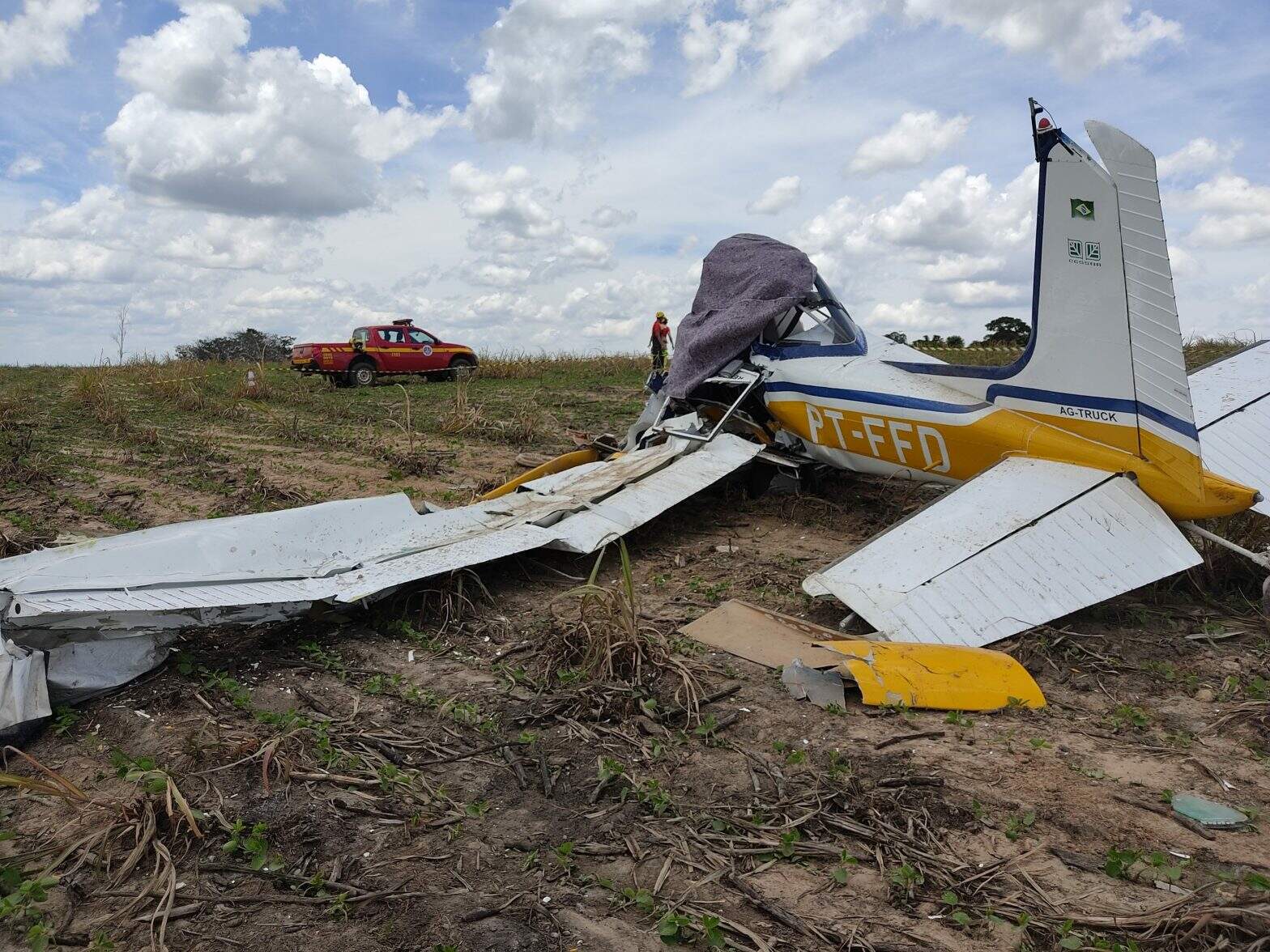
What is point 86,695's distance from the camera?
3.93m

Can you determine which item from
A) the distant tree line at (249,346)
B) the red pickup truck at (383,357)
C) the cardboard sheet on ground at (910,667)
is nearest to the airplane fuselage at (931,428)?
the cardboard sheet on ground at (910,667)

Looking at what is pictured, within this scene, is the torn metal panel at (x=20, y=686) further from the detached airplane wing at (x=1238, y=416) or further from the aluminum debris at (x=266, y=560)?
the detached airplane wing at (x=1238, y=416)

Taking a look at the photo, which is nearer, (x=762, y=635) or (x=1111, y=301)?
(x=762, y=635)

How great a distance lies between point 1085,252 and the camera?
15.6ft

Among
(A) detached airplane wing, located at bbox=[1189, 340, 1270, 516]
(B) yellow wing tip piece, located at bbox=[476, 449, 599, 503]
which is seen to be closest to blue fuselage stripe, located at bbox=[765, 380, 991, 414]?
(A) detached airplane wing, located at bbox=[1189, 340, 1270, 516]

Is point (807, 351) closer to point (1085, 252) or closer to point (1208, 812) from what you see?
point (1085, 252)

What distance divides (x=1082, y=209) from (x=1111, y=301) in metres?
0.53

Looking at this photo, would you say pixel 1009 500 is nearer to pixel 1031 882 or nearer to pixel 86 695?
pixel 1031 882

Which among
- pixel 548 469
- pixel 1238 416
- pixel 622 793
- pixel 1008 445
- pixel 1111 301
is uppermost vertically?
pixel 1111 301

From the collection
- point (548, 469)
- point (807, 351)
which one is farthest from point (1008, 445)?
point (548, 469)

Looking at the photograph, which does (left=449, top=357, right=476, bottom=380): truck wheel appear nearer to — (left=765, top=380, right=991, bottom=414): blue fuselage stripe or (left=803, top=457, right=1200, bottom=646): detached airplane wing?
(left=765, top=380, right=991, bottom=414): blue fuselage stripe

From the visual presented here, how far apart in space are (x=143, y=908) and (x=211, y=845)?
315 mm

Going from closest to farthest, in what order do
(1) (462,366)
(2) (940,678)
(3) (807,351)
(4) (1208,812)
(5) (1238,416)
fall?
(4) (1208,812) → (2) (940,678) → (5) (1238,416) → (3) (807,351) → (1) (462,366)

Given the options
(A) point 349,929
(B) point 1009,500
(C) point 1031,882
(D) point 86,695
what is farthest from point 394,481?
(C) point 1031,882
